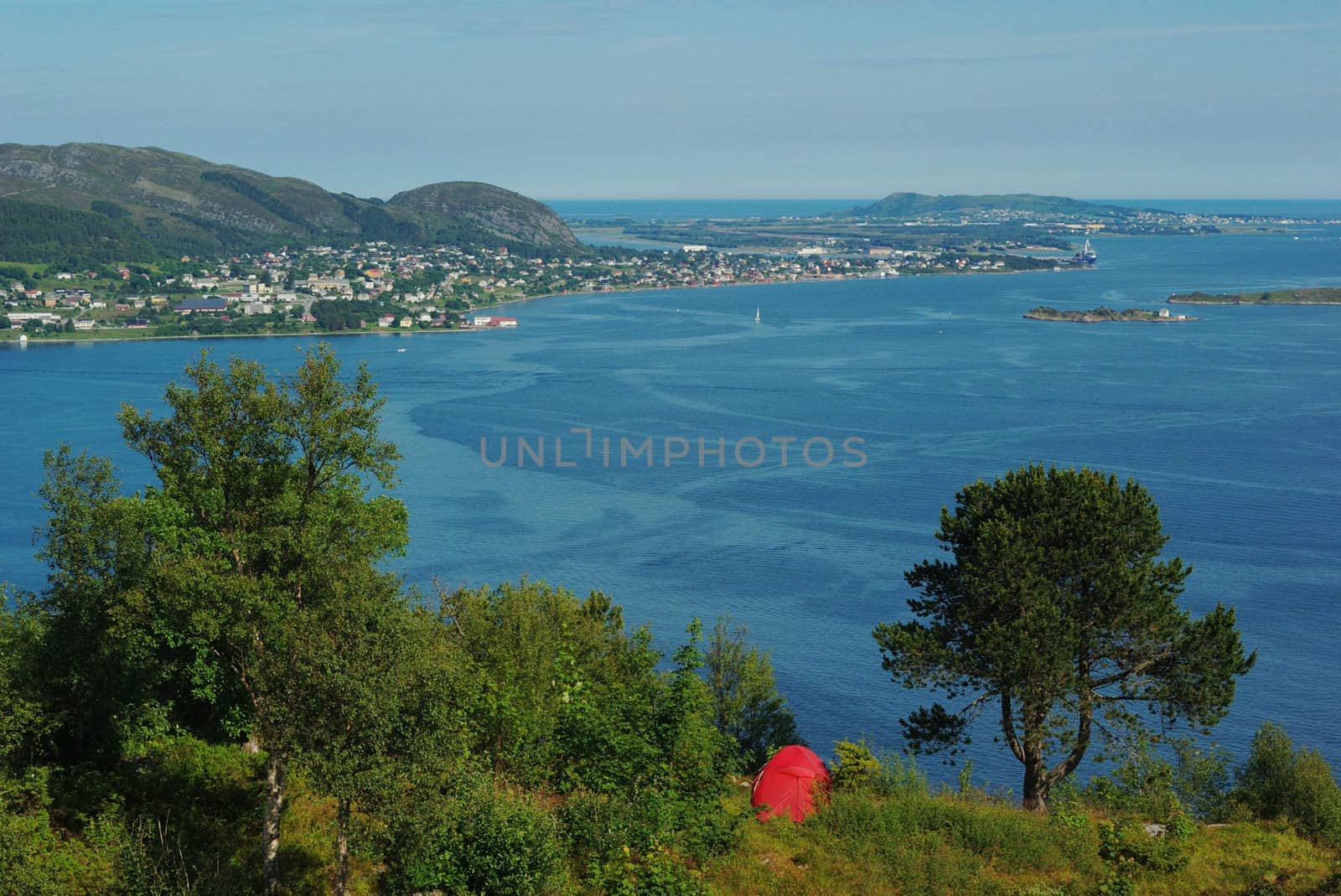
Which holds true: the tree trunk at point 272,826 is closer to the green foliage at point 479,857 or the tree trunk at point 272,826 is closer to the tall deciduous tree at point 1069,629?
the green foliage at point 479,857

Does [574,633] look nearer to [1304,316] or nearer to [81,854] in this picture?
[81,854]

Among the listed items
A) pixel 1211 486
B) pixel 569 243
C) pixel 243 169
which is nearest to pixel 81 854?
pixel 1211 486

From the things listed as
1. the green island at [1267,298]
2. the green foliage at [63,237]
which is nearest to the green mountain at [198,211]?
the green foliage at [63,237]

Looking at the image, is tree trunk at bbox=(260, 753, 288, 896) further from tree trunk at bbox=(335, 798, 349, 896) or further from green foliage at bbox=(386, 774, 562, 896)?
green foliage at bbox=(386, 774, 562, 896)

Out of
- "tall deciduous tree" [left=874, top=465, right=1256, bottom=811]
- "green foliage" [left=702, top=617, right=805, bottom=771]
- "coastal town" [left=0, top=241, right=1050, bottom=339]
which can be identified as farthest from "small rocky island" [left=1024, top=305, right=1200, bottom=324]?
"tall deciduous tree" [left=874, top=465, right=1256, bottom=811]

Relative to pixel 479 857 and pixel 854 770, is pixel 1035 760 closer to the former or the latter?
pixel 854 770
